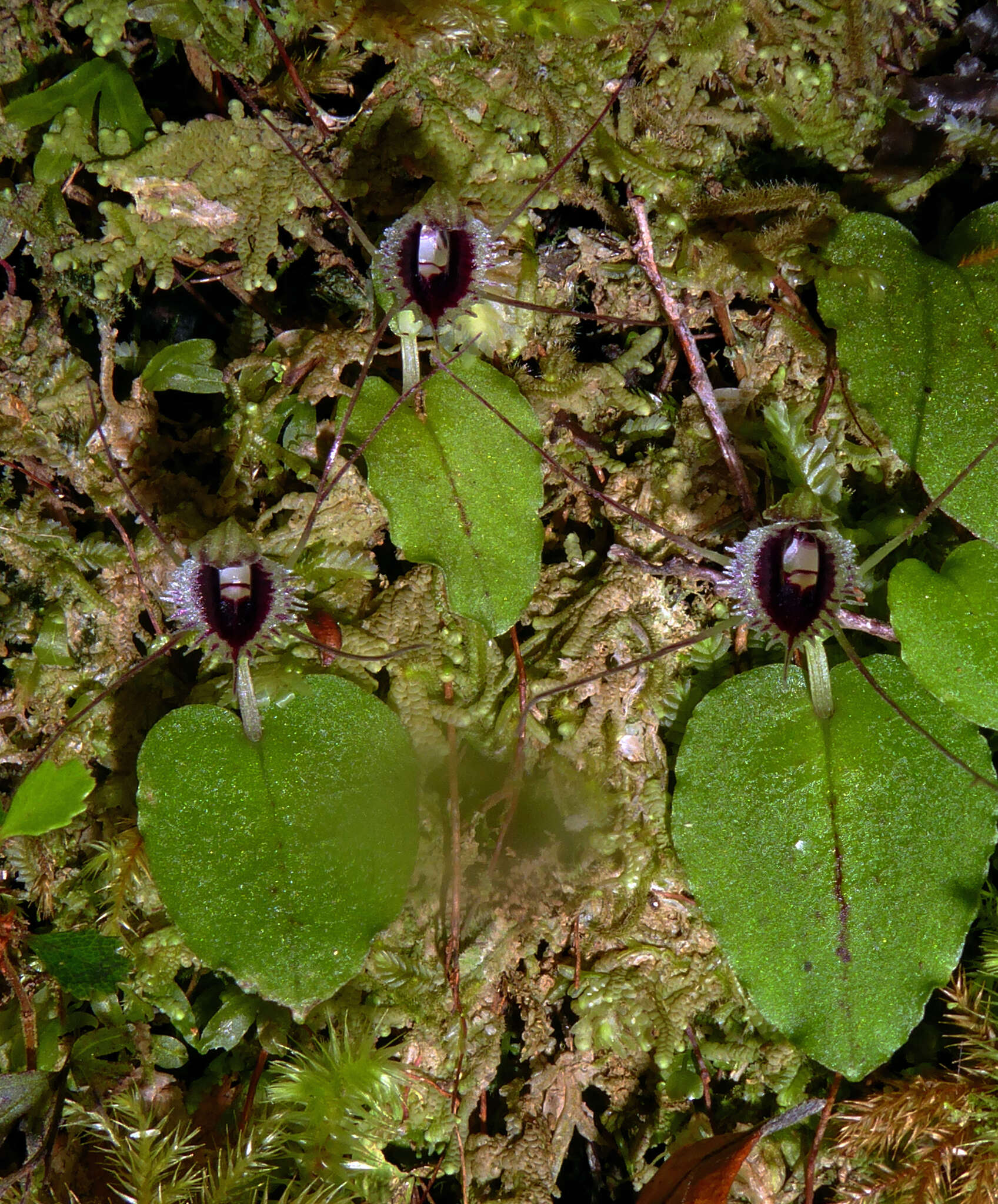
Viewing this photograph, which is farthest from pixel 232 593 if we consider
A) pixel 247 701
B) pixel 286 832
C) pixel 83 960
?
pixel 83 960

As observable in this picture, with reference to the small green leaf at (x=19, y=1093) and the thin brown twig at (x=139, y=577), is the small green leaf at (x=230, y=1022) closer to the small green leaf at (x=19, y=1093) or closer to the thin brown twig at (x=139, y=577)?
the small green leaf at (x=19, y=1093)

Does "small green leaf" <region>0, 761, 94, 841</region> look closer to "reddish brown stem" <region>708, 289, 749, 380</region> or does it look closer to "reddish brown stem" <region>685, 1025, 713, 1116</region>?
"reddish brown stem" <region>685, 1025, 713, 1116</region>

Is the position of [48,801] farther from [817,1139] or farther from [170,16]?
[817,1139]

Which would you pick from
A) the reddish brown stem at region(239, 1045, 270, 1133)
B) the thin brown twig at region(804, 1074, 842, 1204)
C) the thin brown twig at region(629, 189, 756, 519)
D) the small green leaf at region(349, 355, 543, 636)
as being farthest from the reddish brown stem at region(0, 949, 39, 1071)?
the thin brown twig at region(629, 189, 756, 519)

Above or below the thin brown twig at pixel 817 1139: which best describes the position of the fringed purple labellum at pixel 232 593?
above

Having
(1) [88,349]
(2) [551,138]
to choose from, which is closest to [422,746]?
(1) [88,349]

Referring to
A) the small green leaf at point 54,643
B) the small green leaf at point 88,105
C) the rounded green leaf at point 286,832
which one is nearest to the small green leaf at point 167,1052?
the rounded green leaf at point 286,832

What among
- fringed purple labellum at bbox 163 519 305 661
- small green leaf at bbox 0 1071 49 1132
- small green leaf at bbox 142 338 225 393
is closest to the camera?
fringed purple labellum at bbox 163 519 305 661
